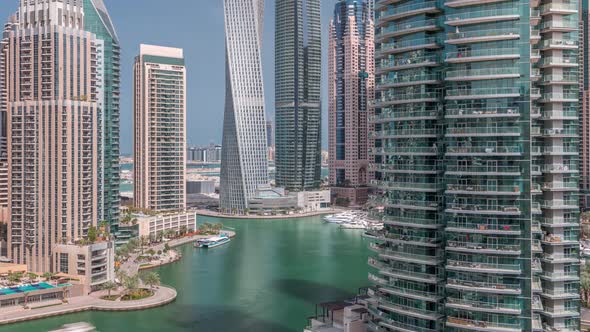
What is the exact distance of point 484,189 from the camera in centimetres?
2470

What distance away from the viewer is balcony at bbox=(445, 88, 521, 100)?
2433cm

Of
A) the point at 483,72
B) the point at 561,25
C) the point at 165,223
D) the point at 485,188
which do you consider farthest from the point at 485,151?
the point at 165,223

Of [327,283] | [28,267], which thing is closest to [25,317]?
[28,267]

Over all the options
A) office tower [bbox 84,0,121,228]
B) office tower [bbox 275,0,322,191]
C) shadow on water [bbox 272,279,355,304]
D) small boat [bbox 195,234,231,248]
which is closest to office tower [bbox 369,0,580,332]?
shadow on water [bbox 272,279,355,304]

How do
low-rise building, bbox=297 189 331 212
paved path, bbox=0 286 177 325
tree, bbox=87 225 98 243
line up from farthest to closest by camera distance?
low-rise building, bbox=297 189 331 212
tree, bbox=87 225 98 243
paved path, bbox=0 286 177 325

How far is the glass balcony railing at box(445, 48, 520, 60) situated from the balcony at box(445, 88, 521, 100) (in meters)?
1.35

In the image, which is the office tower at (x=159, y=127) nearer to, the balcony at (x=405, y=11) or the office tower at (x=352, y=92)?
the office tower at (x=352, y=92)

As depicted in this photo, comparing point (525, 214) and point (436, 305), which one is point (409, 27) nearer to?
point (525, 214)

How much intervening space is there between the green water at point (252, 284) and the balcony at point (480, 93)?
60.4ft

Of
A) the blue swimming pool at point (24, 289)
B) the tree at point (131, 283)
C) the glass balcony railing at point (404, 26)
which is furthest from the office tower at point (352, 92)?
the glass balcony railing at point (404, 26)

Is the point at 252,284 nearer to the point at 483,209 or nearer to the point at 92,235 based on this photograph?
the point at 92,235

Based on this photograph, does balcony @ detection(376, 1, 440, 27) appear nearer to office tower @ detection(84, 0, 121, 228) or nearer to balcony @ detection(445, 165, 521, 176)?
balcony @ detection(445, 165, 521, 176)

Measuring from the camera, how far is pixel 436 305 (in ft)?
85.9

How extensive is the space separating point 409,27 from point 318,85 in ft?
289
